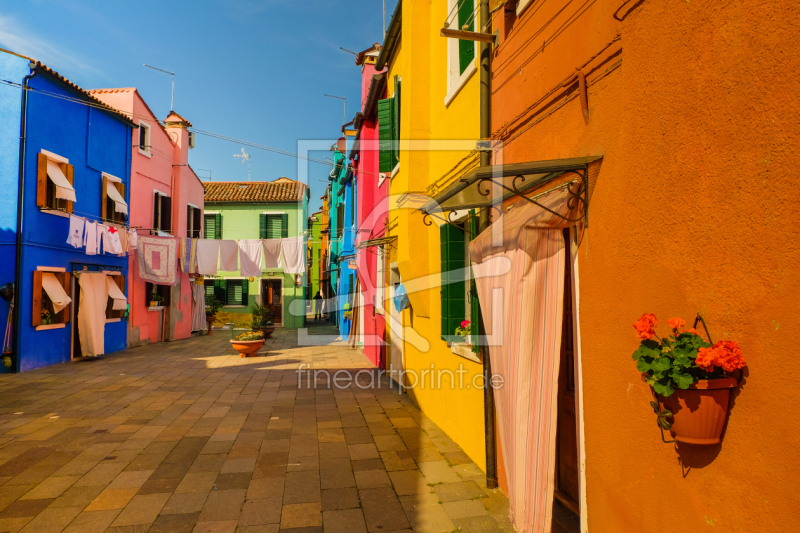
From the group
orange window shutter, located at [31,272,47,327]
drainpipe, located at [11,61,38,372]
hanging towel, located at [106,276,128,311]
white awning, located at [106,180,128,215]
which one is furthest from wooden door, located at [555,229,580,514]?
white awning, located at [106,180,128,215]

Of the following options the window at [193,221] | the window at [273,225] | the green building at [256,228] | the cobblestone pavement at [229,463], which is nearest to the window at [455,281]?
the cobblestone pavement at [229,463]

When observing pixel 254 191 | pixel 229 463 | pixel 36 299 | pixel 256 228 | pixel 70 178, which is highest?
pixel 254 191

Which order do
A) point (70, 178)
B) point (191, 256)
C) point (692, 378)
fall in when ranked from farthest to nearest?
point (191, 256) < point (70, 178) < point (692, 378)

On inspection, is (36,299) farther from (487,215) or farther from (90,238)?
(487,215)

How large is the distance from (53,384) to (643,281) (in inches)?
424

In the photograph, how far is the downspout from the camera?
4.51m

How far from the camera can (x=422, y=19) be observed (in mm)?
7258

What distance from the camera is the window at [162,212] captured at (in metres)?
17.5

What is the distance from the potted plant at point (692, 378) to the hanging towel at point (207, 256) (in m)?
18.3

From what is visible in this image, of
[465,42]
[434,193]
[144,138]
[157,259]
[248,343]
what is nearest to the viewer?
[465,42]

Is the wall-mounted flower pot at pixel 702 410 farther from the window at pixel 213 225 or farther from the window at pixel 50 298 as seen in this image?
the window at pixel 213 225

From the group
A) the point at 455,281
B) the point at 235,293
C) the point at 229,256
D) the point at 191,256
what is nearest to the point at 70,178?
the point at 191,256

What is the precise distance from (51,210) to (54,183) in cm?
64

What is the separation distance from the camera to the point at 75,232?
1212 centimetres
